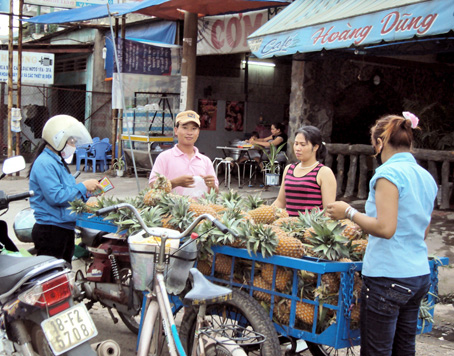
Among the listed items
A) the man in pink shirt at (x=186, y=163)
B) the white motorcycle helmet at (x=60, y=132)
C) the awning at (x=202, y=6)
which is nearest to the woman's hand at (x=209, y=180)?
the man in pink shirt at (x=186, y=163)

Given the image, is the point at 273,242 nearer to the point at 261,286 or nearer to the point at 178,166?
the point at 261,286

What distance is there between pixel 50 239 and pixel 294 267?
6.89 ft

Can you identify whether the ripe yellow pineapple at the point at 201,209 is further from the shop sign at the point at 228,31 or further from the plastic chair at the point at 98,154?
the plastic chair at the point at 98,154

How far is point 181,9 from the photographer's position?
1091cm

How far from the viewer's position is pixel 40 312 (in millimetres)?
2943

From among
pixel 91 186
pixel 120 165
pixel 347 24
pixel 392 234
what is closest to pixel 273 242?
pixel 392 234

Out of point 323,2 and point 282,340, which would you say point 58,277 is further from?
point 323,2

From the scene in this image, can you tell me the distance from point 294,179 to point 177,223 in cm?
141

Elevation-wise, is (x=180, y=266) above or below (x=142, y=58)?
below

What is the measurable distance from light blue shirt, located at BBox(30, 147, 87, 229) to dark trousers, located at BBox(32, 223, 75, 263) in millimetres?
44

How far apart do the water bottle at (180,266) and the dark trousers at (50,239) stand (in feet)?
5.02

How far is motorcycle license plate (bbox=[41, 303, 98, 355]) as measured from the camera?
2.84 m

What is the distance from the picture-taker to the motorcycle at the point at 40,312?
287 cm

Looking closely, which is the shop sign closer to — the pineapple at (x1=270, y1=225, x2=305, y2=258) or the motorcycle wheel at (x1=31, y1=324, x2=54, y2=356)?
the pineapple at (x1=270, y1=225, x2=305, y2=258)
